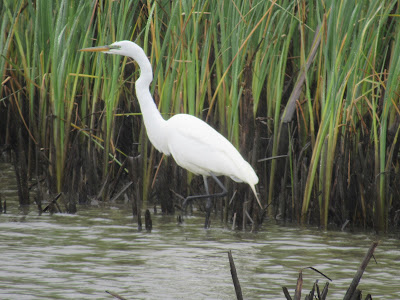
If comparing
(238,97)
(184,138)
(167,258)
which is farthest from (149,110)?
(167,258)

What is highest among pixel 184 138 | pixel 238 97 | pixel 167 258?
pixel 238 97

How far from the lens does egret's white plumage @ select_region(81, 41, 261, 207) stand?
Answer: 234 inches

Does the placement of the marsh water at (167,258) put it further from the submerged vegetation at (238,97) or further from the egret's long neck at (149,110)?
the egret's long neck at (149,110)

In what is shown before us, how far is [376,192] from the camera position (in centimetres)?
550

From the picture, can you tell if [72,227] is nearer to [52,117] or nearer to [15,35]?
[52,117]

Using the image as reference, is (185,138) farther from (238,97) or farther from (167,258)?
(167,258)

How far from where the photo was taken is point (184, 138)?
6.18m

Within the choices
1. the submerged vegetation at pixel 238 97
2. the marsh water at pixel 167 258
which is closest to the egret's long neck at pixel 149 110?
the submerged vegetation at pixel 238 97

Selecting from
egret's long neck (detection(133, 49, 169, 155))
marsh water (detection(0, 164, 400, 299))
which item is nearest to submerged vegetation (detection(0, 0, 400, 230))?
egret's long neck (detection(133, 49, 169, 155))

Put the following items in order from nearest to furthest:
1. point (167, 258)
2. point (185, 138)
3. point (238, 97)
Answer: point (167, 258), point (238, 97), point (185, 138)

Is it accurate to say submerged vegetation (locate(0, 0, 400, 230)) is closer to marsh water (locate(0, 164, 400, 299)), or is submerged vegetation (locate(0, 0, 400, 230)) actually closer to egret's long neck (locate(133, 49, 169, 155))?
egret's long neck (locate(133, 49, 169, 155))

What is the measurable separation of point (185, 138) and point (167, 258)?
1.47 metres

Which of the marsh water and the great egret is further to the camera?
the great egret

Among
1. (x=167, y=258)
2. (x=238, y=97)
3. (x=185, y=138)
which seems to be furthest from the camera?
(x=185, y=138)
